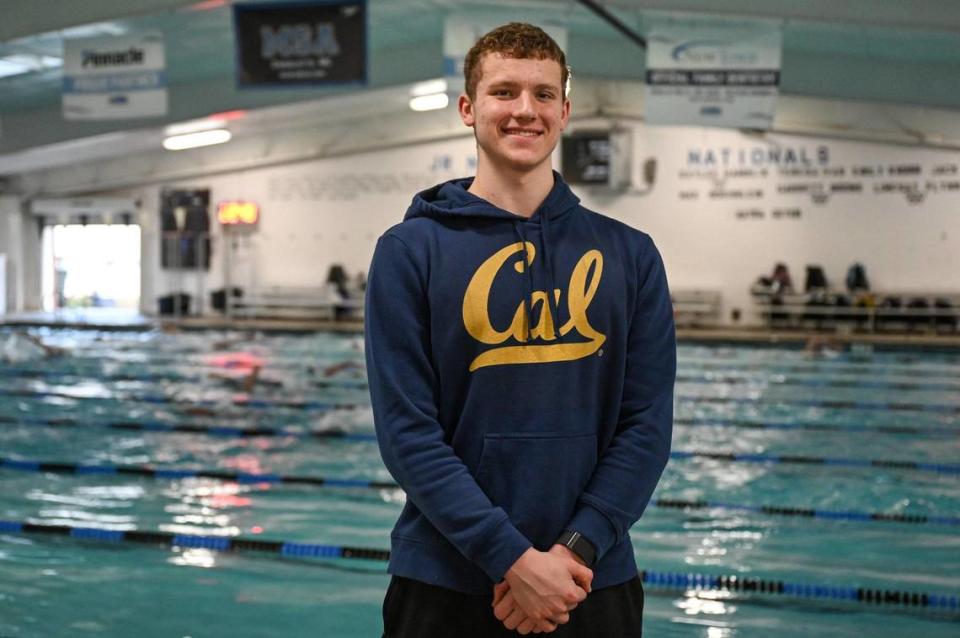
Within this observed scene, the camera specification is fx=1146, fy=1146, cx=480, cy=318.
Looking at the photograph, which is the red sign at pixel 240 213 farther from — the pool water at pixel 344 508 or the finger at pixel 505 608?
the finger at pixel 505 608

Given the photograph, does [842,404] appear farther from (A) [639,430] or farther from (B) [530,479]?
(B) [530,479]

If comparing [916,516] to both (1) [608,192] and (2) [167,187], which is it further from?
(2) [167,187]

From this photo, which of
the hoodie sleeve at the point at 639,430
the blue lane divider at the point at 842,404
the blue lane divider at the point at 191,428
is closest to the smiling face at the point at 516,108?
the hoodie sleeve at the point at 639,430

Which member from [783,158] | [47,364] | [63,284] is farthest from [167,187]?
[783,158]

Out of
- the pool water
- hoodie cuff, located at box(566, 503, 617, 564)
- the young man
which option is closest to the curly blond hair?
the young man

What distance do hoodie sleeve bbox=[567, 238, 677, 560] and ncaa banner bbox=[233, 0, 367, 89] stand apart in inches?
356

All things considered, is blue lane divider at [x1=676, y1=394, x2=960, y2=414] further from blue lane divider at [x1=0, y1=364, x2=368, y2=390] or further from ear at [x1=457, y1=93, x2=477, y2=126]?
ear at [x1=457, y1=93, x2=477, y2=126]

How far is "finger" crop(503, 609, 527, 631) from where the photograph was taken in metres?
1.79

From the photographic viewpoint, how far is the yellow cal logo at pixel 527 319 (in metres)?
1.86

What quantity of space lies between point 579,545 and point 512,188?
61cm

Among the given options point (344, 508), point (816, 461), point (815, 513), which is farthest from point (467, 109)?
point (816, 461)

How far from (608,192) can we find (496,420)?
737 inches

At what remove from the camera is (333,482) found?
662 cm

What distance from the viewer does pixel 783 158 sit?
1927 centimetres
